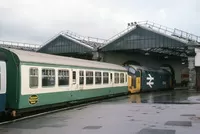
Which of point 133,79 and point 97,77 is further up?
point 97,77

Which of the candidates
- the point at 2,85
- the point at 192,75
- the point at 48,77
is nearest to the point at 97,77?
the point at 48,77

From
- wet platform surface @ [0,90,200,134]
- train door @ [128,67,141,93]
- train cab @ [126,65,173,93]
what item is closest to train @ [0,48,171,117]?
wet platform surface @ [0,90,200,134]

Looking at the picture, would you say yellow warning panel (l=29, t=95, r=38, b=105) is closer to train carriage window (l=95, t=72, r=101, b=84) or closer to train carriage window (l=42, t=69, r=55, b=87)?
train carriage window (l=42, t=69, r=55, b=87)

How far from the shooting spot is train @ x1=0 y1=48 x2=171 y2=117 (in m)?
15.1

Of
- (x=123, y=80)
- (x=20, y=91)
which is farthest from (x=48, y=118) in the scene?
(x=123, y=80)

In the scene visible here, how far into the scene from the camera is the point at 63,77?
19.9m

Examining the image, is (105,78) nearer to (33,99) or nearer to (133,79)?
(133,79)

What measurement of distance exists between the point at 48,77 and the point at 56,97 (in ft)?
4.56

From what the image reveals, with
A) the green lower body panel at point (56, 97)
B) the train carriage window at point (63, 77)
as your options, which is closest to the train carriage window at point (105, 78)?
the green lower body panel at point (56, 97)

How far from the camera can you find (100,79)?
86.9ft

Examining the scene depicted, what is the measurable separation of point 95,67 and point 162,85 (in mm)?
26464

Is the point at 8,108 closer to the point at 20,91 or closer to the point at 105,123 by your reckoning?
the point at 20,91

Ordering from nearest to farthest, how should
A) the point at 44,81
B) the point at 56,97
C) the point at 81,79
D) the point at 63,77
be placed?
the point at 44,81
the point at 56,97
the point at 63,77
the point at 81,79

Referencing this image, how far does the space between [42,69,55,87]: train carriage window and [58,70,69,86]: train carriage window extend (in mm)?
694
